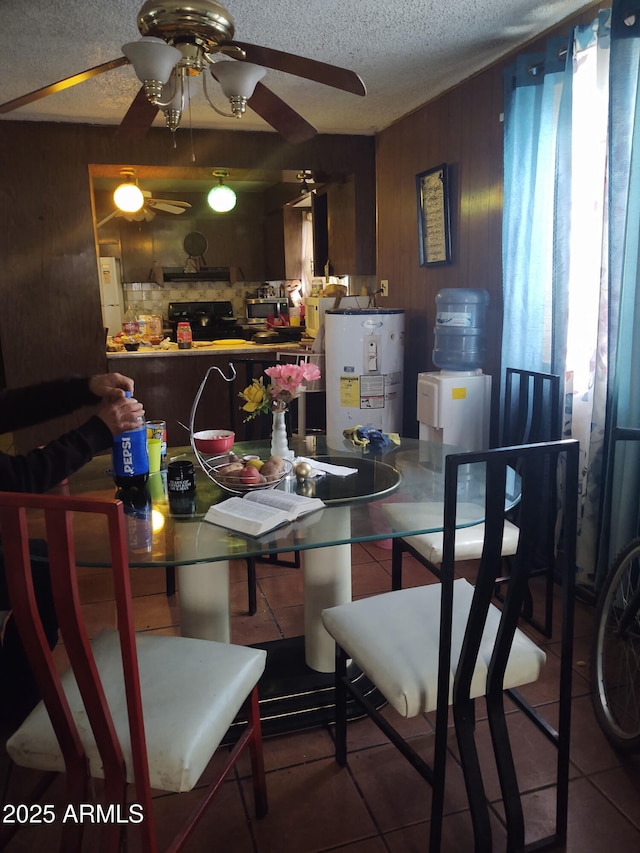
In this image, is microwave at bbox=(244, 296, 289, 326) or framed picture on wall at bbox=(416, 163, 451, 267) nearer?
framed picture on wall at bbox=(416, 163, 451, 267)

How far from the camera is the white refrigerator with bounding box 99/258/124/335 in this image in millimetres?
7031

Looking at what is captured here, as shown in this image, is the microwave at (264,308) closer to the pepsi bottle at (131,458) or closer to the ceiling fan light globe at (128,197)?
the ceiling fan light globe at (128,197)

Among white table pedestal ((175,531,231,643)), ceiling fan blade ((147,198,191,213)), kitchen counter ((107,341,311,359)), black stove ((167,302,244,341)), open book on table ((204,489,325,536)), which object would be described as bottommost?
white table pedestal ((175,531,231,643))

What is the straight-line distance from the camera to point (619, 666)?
218 cm

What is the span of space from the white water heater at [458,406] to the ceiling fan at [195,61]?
149cm

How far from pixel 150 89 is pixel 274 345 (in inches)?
129

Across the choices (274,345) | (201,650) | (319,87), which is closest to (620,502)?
(201,650)

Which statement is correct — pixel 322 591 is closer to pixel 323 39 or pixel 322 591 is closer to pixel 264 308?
pixel 323 39

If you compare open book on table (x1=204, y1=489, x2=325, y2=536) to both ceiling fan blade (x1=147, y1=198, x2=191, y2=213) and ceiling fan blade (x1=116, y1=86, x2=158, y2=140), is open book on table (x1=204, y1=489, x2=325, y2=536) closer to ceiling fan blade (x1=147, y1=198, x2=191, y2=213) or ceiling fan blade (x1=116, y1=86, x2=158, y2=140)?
ceiling fan blade (x1=116, y1=86, x2=158, y2=140)

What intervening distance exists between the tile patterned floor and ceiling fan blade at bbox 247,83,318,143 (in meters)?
1.97

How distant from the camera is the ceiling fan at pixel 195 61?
165 cm

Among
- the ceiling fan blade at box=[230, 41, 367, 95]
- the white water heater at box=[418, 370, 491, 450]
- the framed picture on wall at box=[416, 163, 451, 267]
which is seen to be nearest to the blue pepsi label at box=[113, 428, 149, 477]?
the ceiling fan blade at box=[230, 41, 367, 95]

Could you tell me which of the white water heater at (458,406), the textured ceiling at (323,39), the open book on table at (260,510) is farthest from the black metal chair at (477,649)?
the textured ceiling at (323,39)

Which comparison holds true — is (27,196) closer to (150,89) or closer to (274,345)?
(274,345)
